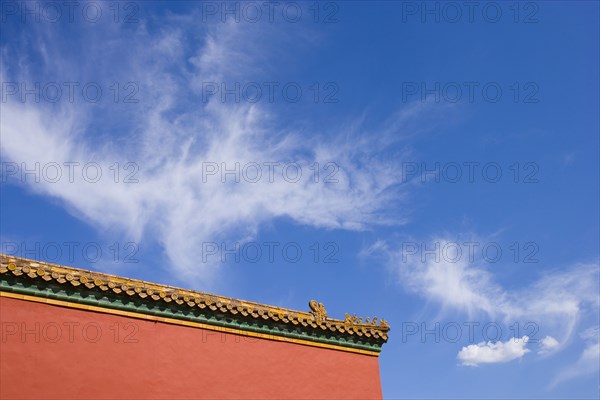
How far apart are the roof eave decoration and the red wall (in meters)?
0.23

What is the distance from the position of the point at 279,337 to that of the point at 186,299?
6.49ft

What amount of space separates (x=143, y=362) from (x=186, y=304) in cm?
118

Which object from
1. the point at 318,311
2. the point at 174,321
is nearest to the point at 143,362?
the point at 174,321

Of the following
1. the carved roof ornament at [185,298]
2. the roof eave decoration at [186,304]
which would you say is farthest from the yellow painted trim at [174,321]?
the carved roof ornament at [185,298]

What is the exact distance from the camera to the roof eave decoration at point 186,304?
7.75 meters

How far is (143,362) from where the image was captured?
8.09 m

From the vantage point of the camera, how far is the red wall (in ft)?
24.1

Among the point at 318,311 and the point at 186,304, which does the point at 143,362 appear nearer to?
the point at 186,304

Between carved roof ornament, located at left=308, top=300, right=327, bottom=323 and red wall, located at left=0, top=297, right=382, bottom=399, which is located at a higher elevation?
carved roof ornament, located at left=308, top=300, right=327, bottom=323

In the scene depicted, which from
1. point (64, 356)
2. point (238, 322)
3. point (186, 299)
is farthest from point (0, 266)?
point (238, 322)

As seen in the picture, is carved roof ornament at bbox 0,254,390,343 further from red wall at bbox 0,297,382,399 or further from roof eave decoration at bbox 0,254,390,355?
red wall at bbox 0,297,382,399

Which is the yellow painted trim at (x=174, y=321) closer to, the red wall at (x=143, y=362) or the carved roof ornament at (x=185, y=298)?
the red wall at (x=143, y=362)

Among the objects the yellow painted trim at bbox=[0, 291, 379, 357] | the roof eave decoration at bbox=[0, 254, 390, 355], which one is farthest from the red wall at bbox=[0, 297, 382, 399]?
the roof eave decoration at bbox=[0, 254, 390, 355]

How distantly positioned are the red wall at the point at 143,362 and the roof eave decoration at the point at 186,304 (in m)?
0.23
